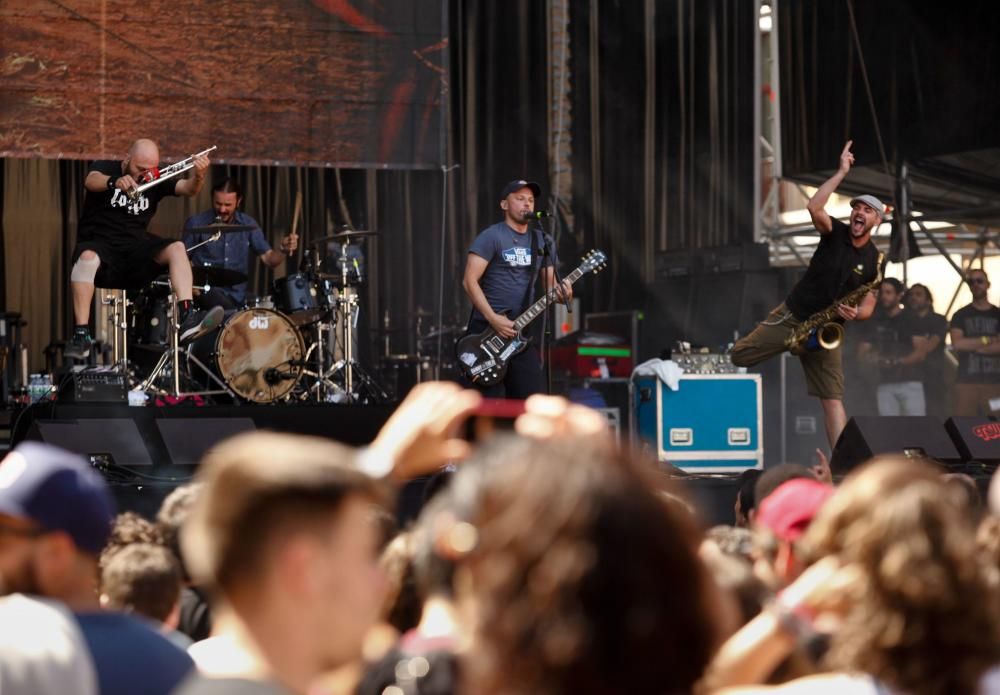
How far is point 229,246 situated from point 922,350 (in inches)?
229

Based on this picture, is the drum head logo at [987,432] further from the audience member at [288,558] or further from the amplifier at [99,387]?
the audience member at [288,558]

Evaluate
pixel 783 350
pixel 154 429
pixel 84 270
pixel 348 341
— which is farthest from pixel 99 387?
pixel 783 350

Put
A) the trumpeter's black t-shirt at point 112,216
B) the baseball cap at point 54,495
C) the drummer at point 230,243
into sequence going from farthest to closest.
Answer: the drummer at point 230,243 → the trumpeter's black t-shirt at point 112,216 → the baseball cap at point 54,495

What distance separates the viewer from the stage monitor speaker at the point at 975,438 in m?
8.37

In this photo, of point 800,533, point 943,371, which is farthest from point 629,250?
point 800,533

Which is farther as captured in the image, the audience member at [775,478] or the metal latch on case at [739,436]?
the metal latch on case at [739,436]

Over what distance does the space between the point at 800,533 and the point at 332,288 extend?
8.20 m

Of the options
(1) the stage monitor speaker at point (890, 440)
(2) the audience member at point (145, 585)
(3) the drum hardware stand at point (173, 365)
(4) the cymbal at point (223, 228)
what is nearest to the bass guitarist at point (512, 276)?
(3) the drum hardware stand at point (173, 365)

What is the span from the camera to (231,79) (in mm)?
10938

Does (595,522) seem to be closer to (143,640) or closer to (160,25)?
(143,640)

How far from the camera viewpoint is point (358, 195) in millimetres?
15023

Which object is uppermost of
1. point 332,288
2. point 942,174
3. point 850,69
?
point 850,69

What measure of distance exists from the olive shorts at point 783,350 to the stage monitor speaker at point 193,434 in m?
3.61

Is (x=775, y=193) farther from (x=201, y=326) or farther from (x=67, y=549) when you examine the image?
(x=67, y=549)
